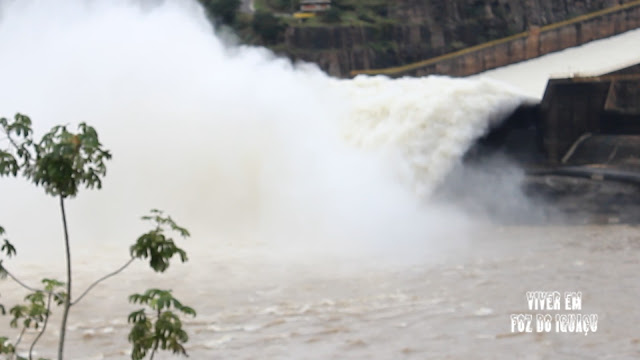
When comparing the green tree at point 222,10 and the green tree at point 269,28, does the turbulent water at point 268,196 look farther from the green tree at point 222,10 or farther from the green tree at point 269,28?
the green tree at point 222,10

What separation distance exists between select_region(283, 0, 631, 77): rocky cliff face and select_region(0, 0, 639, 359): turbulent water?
9.28 m

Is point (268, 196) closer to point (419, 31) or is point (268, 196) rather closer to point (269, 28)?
point (269, 28)

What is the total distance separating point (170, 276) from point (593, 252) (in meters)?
8.10

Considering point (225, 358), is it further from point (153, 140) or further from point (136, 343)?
point (153, 140)

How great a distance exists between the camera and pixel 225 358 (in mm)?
12109

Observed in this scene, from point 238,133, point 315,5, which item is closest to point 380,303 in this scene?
point 238,133

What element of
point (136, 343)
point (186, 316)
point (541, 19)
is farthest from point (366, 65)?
point (136, 343)

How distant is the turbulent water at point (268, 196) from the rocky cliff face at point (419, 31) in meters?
9.28

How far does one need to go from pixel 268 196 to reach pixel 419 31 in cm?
1859

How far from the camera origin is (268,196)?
2234cm

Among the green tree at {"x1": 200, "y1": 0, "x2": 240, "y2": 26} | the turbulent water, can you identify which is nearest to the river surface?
the turbulent water

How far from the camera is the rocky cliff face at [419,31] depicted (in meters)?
37.3

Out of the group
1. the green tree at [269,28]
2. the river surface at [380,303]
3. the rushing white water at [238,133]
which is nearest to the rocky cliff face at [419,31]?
the green tree at [269,28]

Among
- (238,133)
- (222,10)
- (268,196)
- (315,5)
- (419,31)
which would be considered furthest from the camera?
(315,5)
